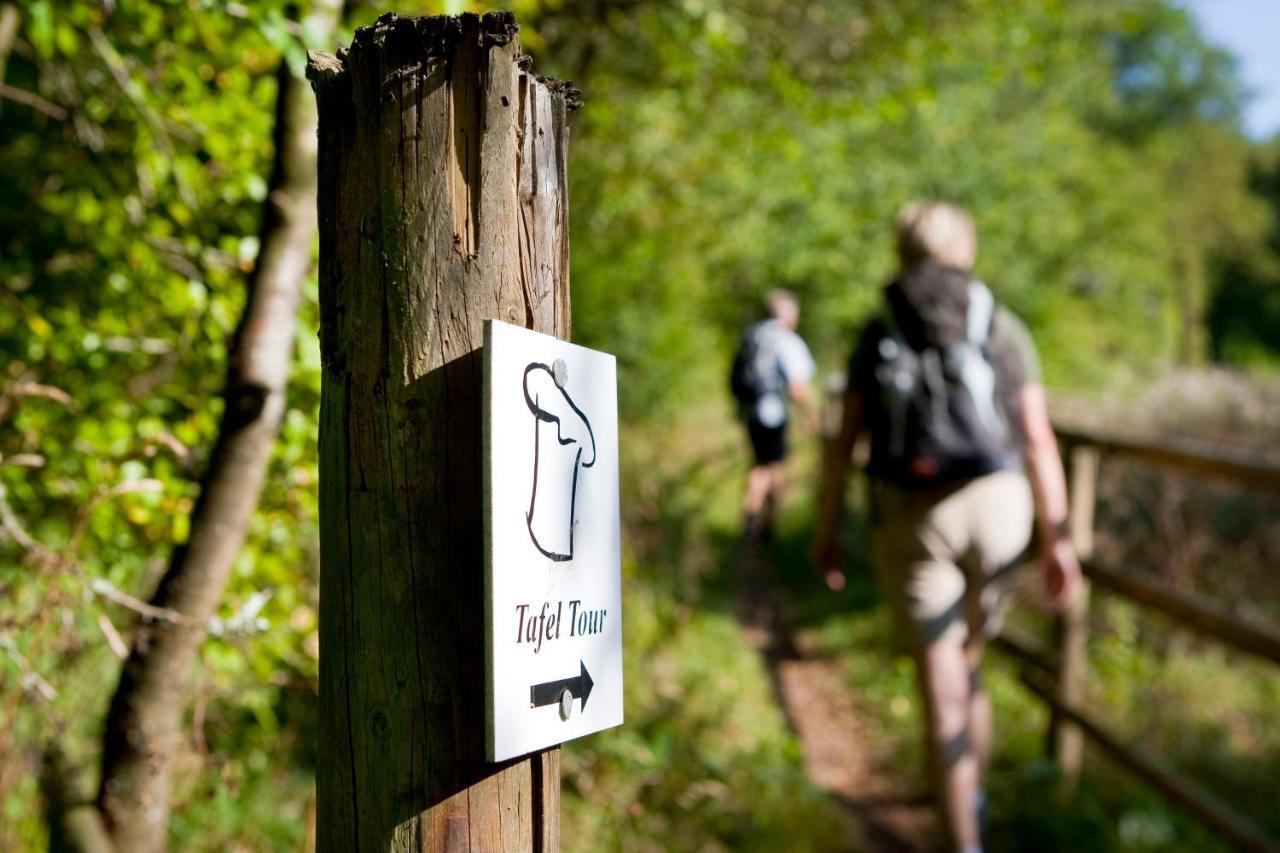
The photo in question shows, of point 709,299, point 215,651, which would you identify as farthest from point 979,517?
point 709,299

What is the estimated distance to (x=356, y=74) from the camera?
1.30 m

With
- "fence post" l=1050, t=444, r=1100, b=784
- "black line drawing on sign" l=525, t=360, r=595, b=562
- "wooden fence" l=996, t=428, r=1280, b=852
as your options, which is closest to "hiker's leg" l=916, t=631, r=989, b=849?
"wooden fence" l=996, t=428, r=1280, b=852

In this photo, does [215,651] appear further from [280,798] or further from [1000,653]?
[1000,653]

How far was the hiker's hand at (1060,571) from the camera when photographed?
11.8 feet

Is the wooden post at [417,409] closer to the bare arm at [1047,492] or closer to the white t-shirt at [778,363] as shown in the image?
the bare arm at [1047,492]

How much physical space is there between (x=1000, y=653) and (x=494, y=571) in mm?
5536

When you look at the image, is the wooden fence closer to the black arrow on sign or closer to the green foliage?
the green foliage

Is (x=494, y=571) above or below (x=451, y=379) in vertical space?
below

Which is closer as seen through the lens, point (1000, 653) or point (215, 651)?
point (215, 651)

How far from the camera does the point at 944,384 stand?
340 cm

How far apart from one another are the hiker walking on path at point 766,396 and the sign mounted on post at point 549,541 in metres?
7.27

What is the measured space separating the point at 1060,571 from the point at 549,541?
111 inches

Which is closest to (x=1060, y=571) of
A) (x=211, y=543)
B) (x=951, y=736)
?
(x=951, y=736)

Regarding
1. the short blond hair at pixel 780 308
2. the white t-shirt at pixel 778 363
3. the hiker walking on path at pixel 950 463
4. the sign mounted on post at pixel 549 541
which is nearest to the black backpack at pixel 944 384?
the hiker walking on path at pixel 950 463
